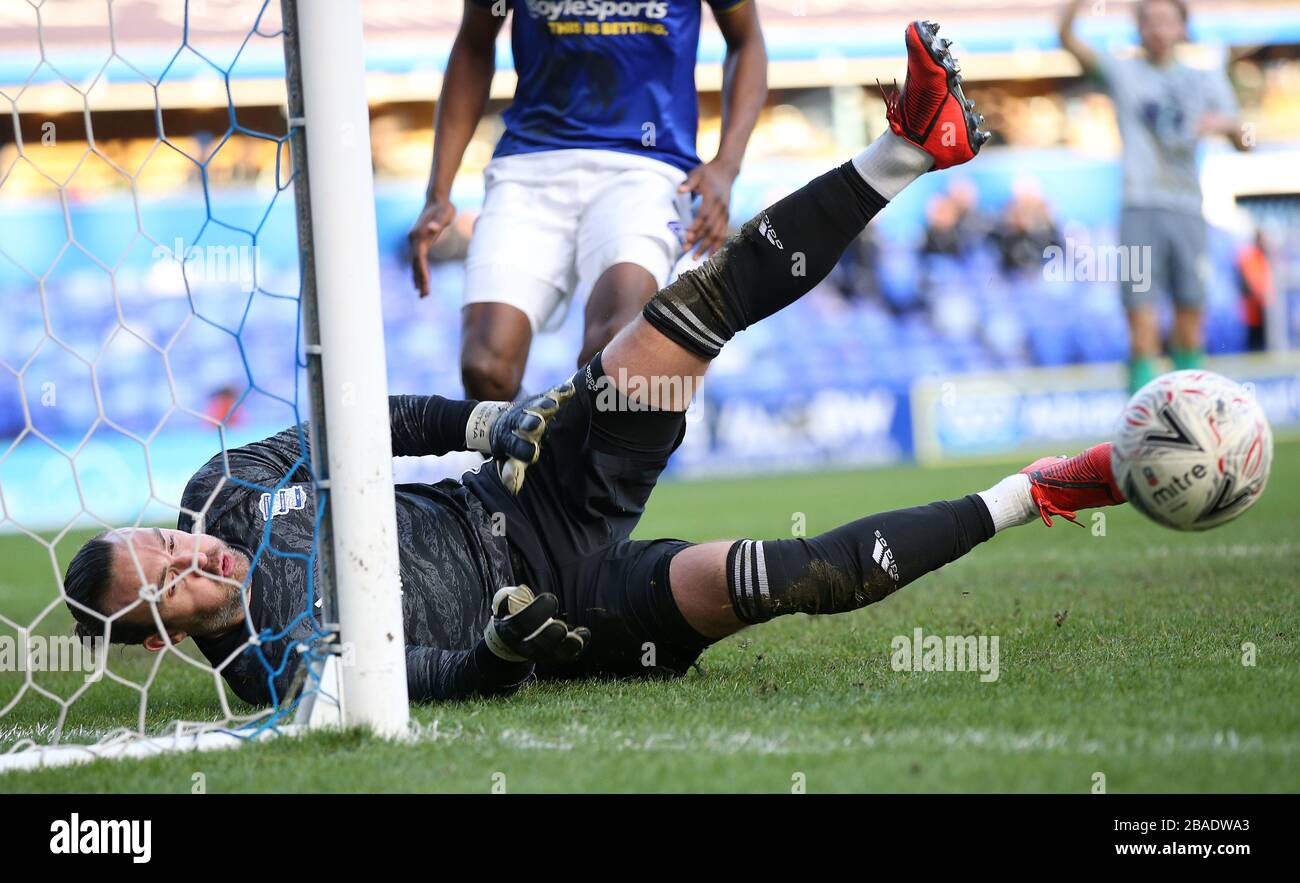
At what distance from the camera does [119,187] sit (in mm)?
15305

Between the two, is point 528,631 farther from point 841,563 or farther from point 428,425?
point 428,425

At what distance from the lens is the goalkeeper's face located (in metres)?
3.14

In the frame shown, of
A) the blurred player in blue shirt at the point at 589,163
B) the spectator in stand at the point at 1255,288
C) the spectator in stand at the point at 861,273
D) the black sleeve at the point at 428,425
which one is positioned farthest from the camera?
the spectator in stand at the point at 1255,288

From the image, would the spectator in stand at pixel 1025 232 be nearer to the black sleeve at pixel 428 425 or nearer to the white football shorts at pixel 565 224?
the white football shorts at pixel 565 224

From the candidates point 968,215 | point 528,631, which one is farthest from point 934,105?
point 968,215

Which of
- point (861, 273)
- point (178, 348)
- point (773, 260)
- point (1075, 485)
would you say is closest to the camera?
point (773, 260)

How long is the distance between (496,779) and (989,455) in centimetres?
1211

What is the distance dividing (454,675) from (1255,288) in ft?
49.4

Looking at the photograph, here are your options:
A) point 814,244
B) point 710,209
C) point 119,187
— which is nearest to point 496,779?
point 814,244

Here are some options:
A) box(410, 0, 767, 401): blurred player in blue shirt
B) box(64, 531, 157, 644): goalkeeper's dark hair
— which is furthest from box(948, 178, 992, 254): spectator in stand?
box(64, 531, 157, 644): goalkeeper's dark hair

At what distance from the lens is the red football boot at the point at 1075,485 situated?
327 centimetres

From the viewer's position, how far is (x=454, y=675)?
120 inches

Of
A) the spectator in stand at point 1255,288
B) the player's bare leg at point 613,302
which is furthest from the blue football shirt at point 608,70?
the spectator in stand at point 1255,288

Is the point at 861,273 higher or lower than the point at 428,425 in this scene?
higher
